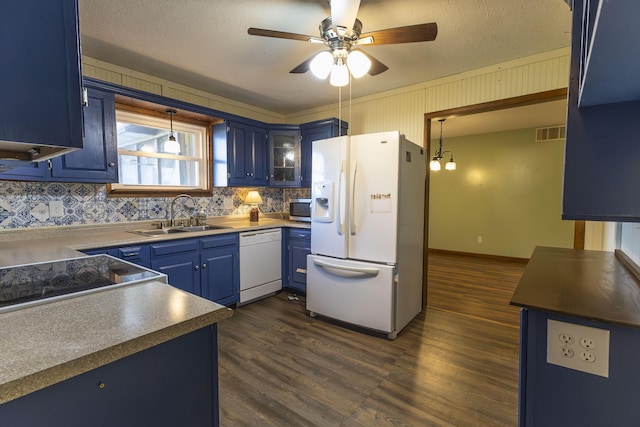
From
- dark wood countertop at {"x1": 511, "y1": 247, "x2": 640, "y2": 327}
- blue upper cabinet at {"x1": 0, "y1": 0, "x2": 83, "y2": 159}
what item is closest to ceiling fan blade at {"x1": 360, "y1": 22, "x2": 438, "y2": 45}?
dark wood countertop at {"x1": 511, "y1": 247, "x2": 640, "y2": 327}

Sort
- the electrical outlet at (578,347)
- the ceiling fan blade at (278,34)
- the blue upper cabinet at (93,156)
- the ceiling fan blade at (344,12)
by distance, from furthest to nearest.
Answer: the blue upper cabinet at (93,156) < the ceiling fan blade at (278,34) < the ceiling fan blade at (344,12) < the electrical outlet at (578,347)

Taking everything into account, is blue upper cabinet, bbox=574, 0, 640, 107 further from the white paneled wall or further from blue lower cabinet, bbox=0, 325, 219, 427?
the white paneled wall

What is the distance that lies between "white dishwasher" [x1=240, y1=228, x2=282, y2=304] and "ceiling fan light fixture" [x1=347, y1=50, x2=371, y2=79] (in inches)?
81.4

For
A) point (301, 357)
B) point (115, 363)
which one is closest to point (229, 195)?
point (301, 357)

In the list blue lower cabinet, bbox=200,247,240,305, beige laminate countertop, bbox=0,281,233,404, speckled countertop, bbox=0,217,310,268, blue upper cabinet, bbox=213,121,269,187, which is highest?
blue upper cabinet, bbox=213,121,269,187

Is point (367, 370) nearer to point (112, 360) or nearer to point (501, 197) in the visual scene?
point (112, 360)

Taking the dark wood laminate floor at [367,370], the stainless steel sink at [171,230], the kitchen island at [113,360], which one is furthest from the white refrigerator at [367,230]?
the kitchen island at [113,360]

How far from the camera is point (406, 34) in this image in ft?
5.65

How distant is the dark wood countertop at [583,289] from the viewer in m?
0.95

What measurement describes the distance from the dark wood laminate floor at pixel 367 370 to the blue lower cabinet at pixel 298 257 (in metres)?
0.38

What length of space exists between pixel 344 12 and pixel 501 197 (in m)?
5.20

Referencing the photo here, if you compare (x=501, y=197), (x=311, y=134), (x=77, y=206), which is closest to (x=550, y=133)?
(x=501, y=197)

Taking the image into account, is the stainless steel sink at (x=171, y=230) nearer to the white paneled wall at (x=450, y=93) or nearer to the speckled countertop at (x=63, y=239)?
the speckled countertop at (x=63, y=239)

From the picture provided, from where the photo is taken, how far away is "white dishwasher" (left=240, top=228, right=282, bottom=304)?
10.6 feet
